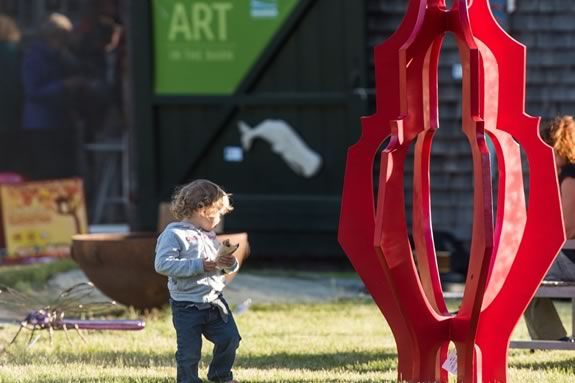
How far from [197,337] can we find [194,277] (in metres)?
0.27

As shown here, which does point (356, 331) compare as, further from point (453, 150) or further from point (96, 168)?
point (96, 168)

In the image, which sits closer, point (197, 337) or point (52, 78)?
point (197, 337)

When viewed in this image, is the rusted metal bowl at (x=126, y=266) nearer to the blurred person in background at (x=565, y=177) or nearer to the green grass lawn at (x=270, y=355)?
the green grass lawn at (x=270, y=355)

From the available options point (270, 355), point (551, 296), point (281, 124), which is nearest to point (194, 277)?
point (270, 355)

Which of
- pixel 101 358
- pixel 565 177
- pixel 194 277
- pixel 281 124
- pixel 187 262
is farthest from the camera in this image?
pixel 281 124

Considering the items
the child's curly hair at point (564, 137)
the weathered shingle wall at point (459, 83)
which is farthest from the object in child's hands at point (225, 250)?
the weathered shingle wall at point (459, 83)

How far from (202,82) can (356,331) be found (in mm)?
4385

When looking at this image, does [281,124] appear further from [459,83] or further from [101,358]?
[101,358]

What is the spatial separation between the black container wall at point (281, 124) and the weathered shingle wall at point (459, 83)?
31 centimetres

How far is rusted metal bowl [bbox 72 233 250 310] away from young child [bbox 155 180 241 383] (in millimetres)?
2461

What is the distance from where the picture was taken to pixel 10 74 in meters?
13.6

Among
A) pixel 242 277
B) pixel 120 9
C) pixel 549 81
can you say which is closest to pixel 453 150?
pixel 549 81

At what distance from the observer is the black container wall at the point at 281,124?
12.5 meters

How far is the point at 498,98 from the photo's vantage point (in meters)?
6.12
